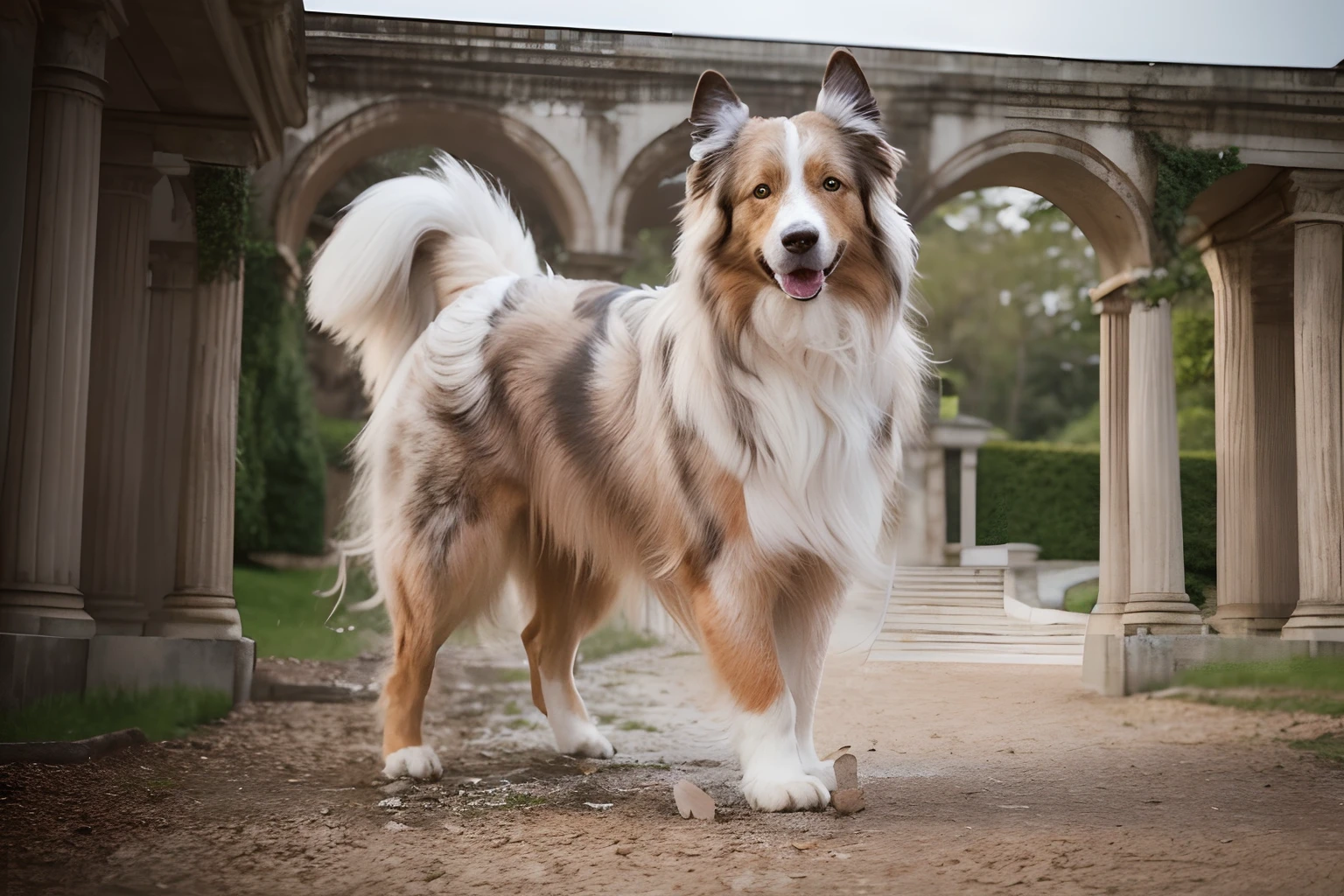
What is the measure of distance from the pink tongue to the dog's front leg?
0.74m

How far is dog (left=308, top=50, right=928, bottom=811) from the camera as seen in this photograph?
3.09m

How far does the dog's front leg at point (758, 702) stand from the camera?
2.96 meters

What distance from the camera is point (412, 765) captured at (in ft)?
11.7

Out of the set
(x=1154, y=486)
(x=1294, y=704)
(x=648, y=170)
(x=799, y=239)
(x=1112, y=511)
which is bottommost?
(x=1294, y=704)

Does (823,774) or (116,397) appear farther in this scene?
(116,397)

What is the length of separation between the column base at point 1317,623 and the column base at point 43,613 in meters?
4.26

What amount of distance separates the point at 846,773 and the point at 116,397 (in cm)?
355

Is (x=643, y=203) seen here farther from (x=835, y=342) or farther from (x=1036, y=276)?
A: (x=1036, y=276)

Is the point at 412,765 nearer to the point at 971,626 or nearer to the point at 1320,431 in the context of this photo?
the point at 971,626

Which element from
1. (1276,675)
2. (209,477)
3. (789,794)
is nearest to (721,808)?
(789,794)

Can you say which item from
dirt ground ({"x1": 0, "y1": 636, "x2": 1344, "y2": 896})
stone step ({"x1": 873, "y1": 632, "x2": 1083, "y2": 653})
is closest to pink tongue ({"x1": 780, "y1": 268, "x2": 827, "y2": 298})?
dirt ground ({"x1": 0, "y1": 636, "x2": 1344, "y2": 896})

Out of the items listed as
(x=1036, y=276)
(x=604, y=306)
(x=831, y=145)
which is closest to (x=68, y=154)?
(x=604, y=306)

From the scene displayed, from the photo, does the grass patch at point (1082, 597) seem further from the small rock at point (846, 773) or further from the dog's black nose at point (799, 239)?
the dog's black nose at point (799, 239)

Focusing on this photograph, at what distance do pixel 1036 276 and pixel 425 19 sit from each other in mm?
11355
